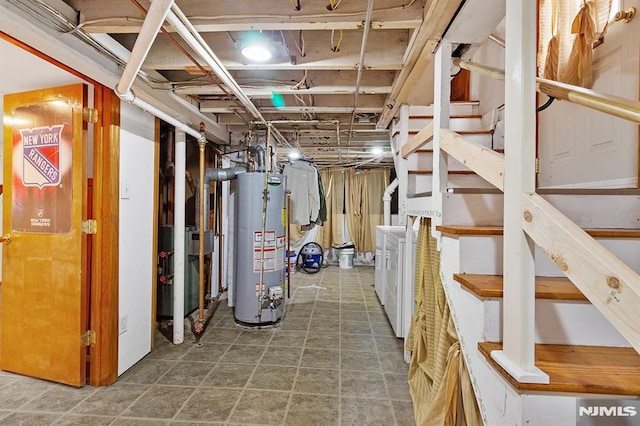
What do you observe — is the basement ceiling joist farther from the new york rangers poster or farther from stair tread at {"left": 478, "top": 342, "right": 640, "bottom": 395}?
stair tread at {"left": 478, "top": 342, "right": 640, "bottom": 395}

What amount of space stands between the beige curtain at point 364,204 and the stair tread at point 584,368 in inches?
236

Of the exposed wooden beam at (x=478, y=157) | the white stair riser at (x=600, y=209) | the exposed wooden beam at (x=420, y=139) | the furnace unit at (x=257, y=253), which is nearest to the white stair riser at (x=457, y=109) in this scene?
the exposed wooden beam at (x=420, y=139)

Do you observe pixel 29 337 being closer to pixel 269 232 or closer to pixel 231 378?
pixel 231 378

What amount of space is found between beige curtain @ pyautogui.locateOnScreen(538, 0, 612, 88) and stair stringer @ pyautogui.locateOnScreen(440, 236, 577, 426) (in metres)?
1.35

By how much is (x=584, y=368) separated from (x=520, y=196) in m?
0.53

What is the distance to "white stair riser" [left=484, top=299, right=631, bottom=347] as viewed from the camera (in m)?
1.02

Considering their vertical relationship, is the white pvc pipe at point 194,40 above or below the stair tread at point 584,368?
above

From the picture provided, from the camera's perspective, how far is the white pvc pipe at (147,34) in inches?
48.3

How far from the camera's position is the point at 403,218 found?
283cm

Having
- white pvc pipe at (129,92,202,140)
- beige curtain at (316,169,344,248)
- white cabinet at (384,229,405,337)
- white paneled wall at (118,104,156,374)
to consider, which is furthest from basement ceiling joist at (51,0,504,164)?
beige curtain at (316,169,344,248)

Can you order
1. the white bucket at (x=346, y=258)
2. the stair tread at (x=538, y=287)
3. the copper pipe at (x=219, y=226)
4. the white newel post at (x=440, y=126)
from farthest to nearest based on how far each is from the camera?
the white bucket at (x=346, y=258)
the copper pipe at (x=219, y=226)
the white newel post at (x=440, y=126)
the stair tread at (x=538, y=287)

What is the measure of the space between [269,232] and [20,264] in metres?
1.97

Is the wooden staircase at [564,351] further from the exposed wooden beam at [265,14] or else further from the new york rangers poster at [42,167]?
the new york rangers poster at [42,167]

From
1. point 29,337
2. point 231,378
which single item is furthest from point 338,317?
point 29,337
